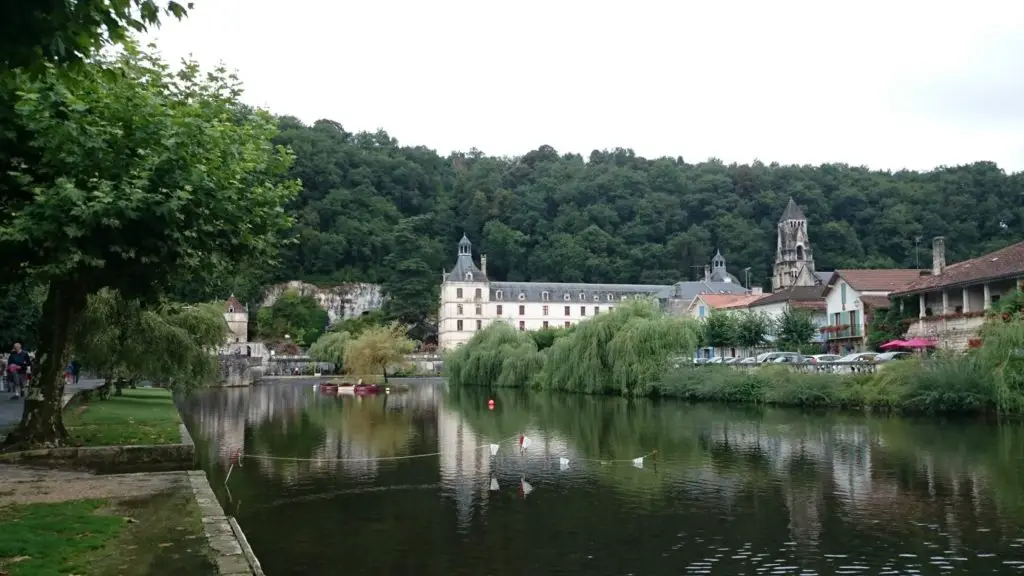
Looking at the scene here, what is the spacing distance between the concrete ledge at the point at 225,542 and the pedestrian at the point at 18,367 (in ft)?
51.0

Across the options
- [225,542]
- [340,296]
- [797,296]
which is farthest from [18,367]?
[340,296]

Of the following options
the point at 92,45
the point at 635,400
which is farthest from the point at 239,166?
the point at 635,400

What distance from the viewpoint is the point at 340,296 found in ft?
414

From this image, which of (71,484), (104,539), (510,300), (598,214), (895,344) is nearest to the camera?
(104,539)

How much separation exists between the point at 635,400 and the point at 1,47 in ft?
132

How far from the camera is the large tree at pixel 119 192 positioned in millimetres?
13773

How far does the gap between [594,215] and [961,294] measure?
108389 mm

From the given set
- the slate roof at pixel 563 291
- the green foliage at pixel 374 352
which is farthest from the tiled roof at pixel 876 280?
the slate roof at pixel 563 291

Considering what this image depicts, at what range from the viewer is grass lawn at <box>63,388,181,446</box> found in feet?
60.4

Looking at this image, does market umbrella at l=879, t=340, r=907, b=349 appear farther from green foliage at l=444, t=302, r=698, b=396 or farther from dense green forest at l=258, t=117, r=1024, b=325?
dense green forest at l=258, t=117, r=1024, b=325

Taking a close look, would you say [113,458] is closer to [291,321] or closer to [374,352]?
[374,352]

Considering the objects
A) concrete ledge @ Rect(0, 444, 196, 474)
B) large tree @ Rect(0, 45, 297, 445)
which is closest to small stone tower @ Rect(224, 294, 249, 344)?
concrete ledge @ Rect(0, 444, 196, 474)

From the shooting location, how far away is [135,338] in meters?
27.5

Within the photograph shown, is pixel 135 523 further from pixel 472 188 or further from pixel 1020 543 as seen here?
pixel 472 188
